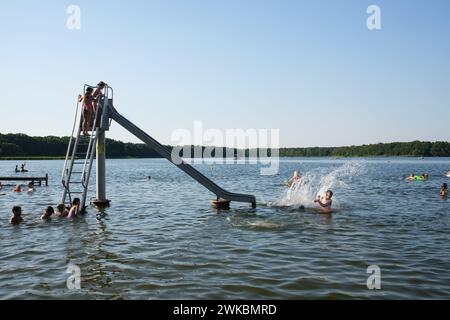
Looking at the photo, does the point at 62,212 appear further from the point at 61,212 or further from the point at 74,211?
the point at 74,211

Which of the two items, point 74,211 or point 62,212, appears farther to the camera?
point 62,212

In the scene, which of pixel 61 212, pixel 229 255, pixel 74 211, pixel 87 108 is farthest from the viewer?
pixel 87 108

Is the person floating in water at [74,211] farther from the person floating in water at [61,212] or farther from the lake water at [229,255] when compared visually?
the lake water at [229,255]

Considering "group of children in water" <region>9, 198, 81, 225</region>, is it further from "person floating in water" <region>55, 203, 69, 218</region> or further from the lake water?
the lake water

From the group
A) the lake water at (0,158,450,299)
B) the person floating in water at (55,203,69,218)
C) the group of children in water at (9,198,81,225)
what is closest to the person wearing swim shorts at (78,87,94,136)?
the group of children in water at (9,198,81,225)

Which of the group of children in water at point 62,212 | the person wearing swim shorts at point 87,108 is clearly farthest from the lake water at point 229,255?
the person wearing swim shorts at point 87,108

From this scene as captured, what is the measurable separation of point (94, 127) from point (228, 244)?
10424mm

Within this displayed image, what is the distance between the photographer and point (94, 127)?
66.9ft

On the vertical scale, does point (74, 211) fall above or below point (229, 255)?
above

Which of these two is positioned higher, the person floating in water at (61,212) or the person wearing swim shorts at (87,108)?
the person wearing swim shorts at (87,108)

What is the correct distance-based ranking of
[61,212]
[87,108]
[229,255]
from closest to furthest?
[229,255] < [61,212] < [87,108]

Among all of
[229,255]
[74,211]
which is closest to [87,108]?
[74,211]

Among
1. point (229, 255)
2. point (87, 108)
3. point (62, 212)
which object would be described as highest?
point (87, 108)
